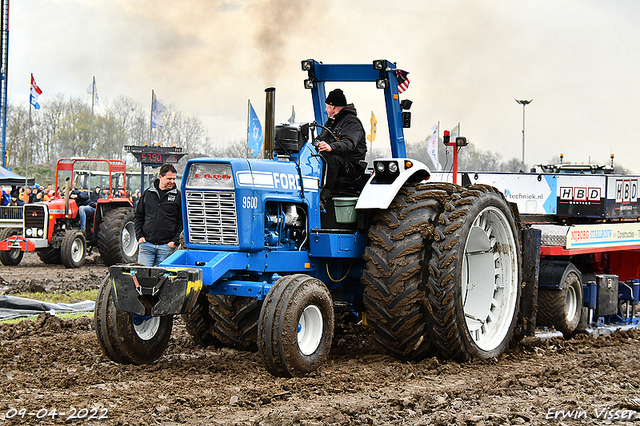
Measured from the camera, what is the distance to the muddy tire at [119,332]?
557 cm

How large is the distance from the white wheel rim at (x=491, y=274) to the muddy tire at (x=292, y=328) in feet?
6.51

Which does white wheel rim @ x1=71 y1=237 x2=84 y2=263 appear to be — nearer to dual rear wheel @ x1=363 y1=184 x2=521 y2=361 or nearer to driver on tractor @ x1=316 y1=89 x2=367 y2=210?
driver on tractor @ x1=316 y1=89 x2=367 y2=210

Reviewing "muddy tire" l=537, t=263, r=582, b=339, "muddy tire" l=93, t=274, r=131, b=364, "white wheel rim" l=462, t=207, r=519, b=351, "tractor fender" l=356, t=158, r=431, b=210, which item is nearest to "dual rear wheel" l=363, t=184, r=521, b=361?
"tractor fender" l=356, t=158, r=431, b=210

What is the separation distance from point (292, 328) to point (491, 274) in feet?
8.79

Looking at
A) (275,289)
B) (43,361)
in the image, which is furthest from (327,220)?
(43,361)

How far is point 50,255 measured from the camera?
16.5 m

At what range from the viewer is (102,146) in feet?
185

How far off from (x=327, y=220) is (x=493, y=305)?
6.34ft

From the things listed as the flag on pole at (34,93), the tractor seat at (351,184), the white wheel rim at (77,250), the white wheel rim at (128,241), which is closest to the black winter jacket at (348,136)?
the tractor seat at (351,184)

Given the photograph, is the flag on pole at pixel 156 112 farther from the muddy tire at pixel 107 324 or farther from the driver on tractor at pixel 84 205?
the muddy tire at pixel 107 324

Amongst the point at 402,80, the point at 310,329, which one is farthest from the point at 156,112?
the point at 310,329

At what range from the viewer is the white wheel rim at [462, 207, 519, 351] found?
22.9 ft

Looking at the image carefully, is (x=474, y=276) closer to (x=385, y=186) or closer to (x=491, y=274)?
(x=491, y=274)

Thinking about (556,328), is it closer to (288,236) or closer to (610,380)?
(610,380)
